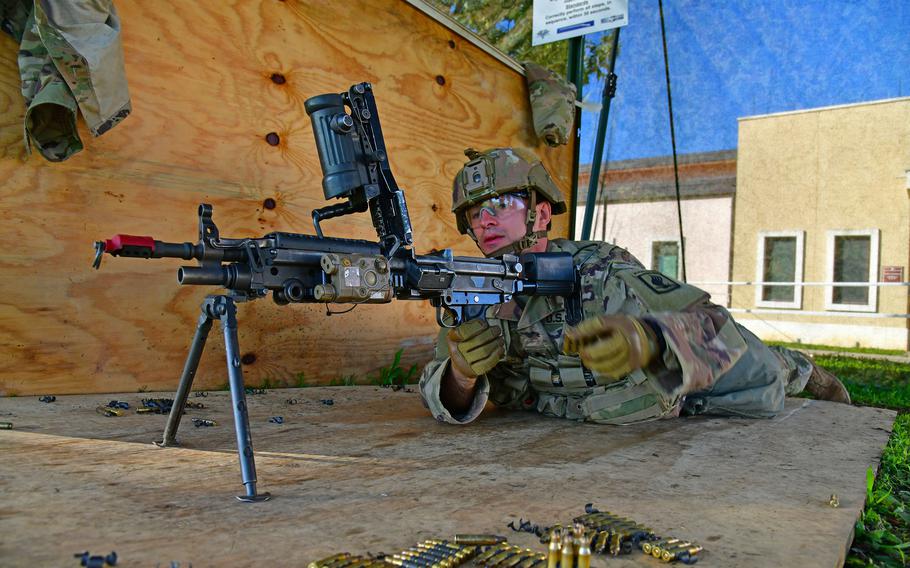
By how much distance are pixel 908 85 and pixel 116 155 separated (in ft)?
29.6

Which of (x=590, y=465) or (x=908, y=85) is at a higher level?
(x=908, y=85)

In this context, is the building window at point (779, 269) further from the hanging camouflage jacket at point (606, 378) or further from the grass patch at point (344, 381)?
the grass patch at point (344, 381)

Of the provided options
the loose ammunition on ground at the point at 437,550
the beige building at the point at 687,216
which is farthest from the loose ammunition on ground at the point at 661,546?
the beige building at the point at 687,216

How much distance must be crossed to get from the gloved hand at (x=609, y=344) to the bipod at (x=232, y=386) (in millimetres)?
1060

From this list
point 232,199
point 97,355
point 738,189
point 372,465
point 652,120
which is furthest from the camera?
point 738,189

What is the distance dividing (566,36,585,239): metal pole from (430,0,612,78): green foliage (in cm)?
370

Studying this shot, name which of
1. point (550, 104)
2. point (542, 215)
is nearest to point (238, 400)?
point (542, 215)

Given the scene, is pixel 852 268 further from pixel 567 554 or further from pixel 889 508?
pixel 567 554

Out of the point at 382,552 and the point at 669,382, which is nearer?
the point at 382,552

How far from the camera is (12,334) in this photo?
124 inches

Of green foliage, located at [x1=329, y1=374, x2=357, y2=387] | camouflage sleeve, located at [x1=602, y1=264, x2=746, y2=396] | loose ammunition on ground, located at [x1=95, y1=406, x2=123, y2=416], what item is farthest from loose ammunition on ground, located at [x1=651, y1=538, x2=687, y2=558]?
green foliage, located at [x1=329, y1=374, x2=357, y2=387]

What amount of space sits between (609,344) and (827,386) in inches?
130

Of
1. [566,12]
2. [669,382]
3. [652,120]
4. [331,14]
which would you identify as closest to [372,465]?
[669,382]

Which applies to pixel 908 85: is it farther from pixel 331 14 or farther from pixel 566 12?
pixel 331 14
